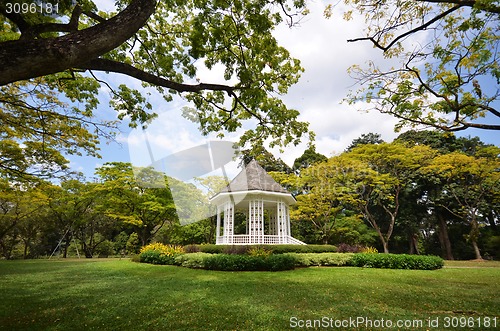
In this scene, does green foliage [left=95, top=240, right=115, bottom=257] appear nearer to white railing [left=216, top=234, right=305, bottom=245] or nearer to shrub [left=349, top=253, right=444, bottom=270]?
white railing [left=216, top=234, right=305, bottom=245]

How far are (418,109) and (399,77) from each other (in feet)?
3.24

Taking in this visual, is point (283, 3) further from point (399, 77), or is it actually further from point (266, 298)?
point (266, 298)

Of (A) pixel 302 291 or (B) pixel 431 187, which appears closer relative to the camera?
(A) pixel 302 291

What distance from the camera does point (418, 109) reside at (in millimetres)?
6668

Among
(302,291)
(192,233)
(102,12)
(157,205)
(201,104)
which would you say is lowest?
(302,291)

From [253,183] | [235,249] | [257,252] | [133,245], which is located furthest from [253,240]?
[133,245]

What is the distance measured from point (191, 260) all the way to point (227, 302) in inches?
286

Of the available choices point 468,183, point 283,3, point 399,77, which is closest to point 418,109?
point 399,77

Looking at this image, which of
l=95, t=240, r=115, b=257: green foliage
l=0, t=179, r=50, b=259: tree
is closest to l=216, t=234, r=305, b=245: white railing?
l=0, t=179, r=50, b=259: tree

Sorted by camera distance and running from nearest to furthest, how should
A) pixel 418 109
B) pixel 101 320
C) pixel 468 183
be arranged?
pixel 101 320, pixel 418 109, pixel 468 183

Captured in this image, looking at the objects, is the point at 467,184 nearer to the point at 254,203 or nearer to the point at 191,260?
the point at 254,203

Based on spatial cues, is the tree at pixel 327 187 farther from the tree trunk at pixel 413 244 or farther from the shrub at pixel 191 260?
the shrub at pixel 191 260

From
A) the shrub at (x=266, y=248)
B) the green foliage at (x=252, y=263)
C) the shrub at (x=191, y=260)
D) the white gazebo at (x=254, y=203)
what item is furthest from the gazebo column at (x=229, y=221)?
the green foliage at (x=252, y=263)

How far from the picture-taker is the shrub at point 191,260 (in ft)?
40.1
